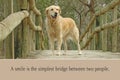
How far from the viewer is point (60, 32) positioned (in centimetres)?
546

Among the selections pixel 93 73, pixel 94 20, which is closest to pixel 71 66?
pixel 93 73

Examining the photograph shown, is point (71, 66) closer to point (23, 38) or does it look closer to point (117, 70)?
point (117, 70)

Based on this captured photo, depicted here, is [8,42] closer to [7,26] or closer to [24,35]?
[7,26]

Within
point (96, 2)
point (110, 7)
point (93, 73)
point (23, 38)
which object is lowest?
point (93, 73)

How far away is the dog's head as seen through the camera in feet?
16.5

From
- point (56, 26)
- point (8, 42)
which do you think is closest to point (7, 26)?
point (8, 42)

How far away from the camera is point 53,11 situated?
5035 millimetres

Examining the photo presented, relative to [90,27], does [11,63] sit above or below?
below

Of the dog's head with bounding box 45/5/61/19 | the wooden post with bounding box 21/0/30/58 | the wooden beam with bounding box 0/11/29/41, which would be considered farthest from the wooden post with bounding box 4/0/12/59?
the dog's head with bounding box 45/5/61/19

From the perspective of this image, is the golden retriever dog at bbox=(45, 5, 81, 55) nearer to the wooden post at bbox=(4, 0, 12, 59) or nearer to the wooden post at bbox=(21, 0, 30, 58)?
the wooden post at bbox=(21, 0, 30, 58)

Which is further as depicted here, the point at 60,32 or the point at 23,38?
the point at 60,32

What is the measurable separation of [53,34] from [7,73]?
9.84ft

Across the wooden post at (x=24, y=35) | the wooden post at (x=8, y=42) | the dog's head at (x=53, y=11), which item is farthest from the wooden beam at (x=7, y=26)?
the dog's head at (x=53, y=11)

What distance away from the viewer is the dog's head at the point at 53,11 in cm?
504
